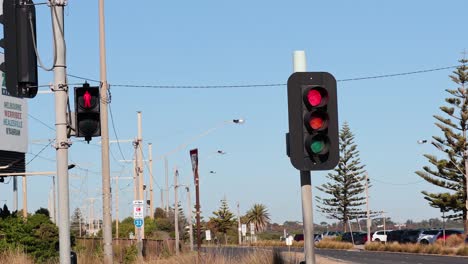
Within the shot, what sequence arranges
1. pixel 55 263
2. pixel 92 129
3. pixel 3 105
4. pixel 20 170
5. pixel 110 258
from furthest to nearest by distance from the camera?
pixel 20 170
pixel 3 105
pixel 55 263
pixel 110 258
pixel 92 129

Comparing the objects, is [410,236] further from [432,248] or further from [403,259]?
[403,259]

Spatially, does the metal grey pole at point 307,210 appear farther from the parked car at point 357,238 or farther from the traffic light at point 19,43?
the parked car at point 357,238

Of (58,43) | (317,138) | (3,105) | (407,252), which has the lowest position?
(407,252)

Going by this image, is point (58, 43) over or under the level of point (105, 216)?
over

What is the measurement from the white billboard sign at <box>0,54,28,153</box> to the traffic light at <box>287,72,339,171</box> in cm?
3531

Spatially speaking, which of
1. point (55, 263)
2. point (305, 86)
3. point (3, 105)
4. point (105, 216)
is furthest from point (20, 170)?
point (305, 86)

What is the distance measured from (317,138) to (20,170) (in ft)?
128

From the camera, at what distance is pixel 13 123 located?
44.1 metres

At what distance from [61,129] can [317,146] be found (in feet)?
12.8

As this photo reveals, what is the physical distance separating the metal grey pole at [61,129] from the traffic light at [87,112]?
1.55 ft

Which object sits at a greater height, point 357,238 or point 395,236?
point 395,236

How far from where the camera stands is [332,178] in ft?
330

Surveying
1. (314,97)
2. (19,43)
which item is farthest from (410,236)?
(19,43)

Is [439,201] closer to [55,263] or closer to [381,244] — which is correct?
[381,244]
